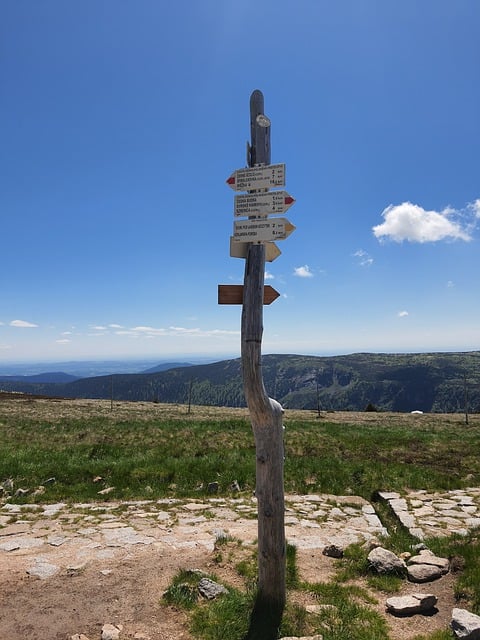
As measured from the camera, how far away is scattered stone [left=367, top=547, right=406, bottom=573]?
19.6 ft

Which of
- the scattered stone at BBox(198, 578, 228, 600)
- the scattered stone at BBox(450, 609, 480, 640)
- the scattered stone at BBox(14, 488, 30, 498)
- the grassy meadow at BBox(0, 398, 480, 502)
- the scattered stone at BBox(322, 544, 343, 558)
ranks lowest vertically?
the grassy meadow at BBox(0, 398, 480, 502)

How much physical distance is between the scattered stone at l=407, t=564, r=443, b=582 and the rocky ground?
0.30ft

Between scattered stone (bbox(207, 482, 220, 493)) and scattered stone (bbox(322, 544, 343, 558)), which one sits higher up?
scattered stone (bbox(322, 544, 343, 558))

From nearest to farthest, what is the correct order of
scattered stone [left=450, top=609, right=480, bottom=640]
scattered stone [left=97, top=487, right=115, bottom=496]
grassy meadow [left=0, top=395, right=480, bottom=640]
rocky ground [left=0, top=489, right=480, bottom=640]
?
1. scattered stone [left=450, top=609, right=480, bottom=640]
2. rocky ground [left=0, top=489, right=480, bottom=640]
3. grassy meadow [left=0, top=395, right=480, bottom=640]
4. scattered stone [left=97, top=487, right=115, bottom=496]

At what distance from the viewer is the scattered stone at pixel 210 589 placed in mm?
5250

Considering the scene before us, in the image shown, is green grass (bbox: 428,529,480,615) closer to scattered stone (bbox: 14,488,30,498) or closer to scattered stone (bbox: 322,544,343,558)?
scattered stone (bbox: 322,544,343,558)

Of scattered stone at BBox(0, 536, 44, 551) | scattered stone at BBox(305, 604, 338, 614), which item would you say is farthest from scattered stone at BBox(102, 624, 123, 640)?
A: scattered stone at BBox(0, 536, 44, 551)

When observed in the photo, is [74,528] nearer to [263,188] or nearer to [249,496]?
[249,496]

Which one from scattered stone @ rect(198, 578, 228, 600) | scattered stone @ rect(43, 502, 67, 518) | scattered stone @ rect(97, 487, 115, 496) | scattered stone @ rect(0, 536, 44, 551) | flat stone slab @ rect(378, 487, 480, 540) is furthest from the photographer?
scattered stone @ rect(97, 487, 115, 496)

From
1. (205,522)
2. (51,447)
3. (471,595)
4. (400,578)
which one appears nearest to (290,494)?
(205,522)

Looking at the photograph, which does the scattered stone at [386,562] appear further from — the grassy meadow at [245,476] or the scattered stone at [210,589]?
the scattered stone at [210,589]

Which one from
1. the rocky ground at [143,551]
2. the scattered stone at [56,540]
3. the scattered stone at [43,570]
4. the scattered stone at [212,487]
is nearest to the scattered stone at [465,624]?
the rocky ground at [143,551]

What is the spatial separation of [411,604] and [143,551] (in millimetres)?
4255

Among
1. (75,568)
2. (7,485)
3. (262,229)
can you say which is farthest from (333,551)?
(7,485)
